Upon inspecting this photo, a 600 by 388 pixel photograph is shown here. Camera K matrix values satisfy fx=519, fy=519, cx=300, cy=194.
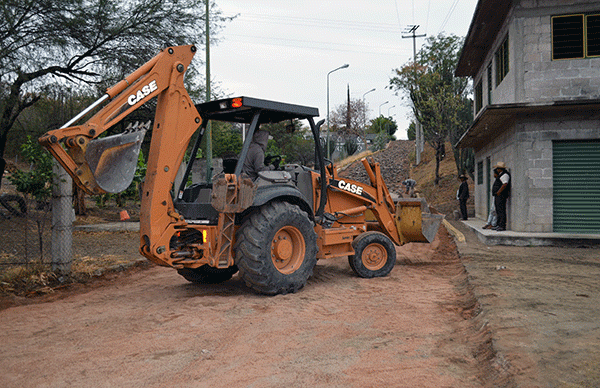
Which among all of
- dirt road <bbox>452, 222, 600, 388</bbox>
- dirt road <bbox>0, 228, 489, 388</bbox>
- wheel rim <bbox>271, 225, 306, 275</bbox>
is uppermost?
wheel rim <bbox>271, 225, 306, 275</bbox>

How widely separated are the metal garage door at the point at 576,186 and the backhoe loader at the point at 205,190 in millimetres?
6967

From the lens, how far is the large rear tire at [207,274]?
790 centimetres

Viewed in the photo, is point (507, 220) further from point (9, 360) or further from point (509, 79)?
point (9, 360)

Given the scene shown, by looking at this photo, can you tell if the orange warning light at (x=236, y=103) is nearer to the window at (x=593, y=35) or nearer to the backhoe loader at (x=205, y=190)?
the backhoe loader at (x=205, y=190)

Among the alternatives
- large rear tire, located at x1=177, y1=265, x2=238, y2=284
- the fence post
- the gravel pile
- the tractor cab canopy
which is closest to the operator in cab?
the tractor cab canopy

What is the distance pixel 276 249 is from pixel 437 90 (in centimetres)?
2531

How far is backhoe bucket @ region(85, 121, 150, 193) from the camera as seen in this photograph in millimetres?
5672

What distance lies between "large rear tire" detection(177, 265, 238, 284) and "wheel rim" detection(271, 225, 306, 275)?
3.23 feet

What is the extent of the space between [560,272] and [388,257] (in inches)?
108

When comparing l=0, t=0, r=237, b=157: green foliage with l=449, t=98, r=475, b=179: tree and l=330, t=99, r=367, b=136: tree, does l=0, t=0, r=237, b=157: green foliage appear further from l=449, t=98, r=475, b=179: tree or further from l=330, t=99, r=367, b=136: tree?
l=330, t=99, r=367, b=136: tree

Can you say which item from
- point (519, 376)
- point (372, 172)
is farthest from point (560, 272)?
point (519, 376)

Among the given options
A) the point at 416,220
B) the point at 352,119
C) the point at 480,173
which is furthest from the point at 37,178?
the point at 352,119

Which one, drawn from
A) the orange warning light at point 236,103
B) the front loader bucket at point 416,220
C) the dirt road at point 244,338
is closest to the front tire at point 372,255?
the dirt road at point 244,338

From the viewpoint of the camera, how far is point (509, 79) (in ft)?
45.6
